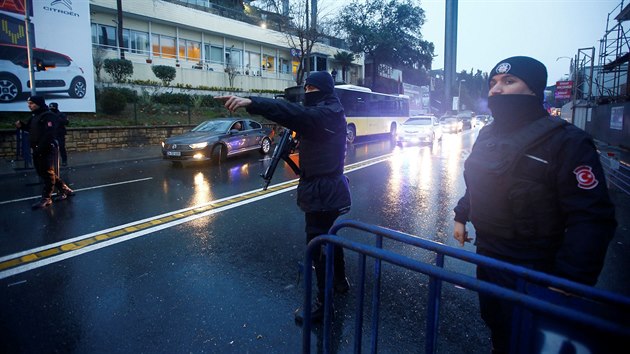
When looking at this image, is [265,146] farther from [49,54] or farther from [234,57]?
[234,57]

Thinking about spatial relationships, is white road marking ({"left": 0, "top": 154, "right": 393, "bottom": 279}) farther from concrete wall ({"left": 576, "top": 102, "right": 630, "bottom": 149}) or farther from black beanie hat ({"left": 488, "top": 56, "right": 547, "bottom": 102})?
concrete wall ({"left": 576, "top": 102, "right": 630, "bottom": 149})

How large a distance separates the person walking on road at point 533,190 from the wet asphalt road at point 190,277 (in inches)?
44.4

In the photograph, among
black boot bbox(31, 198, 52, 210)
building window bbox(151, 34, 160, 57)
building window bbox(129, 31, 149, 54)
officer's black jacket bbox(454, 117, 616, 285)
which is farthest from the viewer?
building window bbox(151, 34, 160, 57)

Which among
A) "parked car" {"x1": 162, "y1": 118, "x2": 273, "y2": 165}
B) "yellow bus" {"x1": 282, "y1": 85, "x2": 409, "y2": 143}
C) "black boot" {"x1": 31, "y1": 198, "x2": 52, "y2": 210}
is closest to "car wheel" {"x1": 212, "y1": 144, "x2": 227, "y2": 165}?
"parked car" {"x1": 162, "y1": 118, "x2": 273, "y2": 165}

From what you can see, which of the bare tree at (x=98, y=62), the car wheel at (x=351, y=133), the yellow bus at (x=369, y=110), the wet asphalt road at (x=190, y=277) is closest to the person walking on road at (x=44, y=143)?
the wet asphalt road at (x=190, y=277)

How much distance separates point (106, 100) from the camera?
1655cm

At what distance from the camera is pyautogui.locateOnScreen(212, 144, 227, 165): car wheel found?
1151 cm

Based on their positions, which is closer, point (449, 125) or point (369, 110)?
point (369, 110)

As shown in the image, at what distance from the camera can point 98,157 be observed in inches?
518

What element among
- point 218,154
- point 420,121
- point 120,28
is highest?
point 120,28

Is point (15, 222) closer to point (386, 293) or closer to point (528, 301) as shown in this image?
point (386, 293)

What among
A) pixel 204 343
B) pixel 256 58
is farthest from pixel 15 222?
pixel 256 58

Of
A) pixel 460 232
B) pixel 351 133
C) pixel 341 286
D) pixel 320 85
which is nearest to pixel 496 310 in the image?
pixel 460 232

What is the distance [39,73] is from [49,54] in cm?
88
